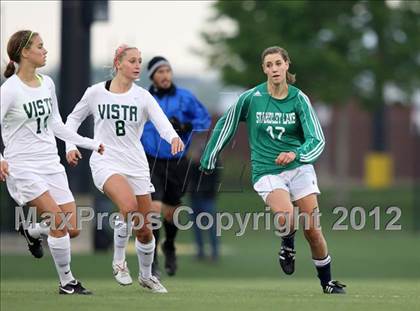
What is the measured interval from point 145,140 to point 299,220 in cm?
307

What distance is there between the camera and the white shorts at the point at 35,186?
1249 cm

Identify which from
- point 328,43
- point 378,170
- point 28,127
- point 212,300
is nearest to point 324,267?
point 212,300

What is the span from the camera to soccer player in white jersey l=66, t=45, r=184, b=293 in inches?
511

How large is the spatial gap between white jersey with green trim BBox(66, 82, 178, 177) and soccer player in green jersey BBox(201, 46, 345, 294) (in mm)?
838

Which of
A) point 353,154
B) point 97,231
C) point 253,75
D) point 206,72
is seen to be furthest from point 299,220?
point 353,154

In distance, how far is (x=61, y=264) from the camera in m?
12.8

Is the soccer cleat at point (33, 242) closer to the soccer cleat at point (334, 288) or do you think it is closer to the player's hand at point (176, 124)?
the player's hand at point (176, 124)

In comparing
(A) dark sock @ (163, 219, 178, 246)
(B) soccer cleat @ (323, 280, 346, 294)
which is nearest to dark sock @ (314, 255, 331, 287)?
(B) soccer cleat @ (323, 280, 346, 294)

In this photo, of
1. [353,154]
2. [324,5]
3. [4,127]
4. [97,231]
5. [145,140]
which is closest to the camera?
[4,127]

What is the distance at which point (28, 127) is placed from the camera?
12.5 m

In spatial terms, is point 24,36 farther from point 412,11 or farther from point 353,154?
point 353,154

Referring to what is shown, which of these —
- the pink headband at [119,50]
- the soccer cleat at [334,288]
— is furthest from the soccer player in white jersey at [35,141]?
the soccer cleat at [334,288]

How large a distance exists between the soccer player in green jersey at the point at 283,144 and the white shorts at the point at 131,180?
41.5 inches

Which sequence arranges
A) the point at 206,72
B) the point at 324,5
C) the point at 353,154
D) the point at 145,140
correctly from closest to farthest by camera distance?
the point at 145,140 → the point at 324,5 → the point at 206,72 → the point at 353,154
